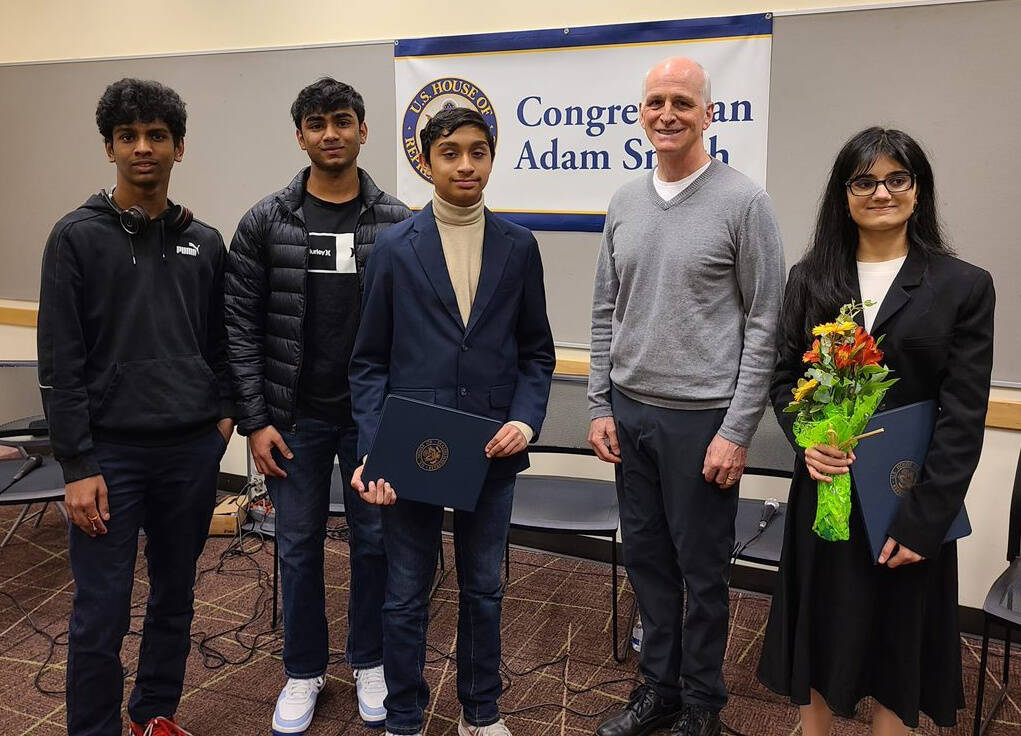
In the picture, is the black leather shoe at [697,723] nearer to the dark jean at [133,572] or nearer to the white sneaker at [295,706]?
the white sneaker at [295,706]

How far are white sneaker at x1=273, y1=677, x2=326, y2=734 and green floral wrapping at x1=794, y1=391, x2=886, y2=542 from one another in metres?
1.49

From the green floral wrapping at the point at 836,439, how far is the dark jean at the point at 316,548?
1.17 m

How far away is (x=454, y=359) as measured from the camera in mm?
2096

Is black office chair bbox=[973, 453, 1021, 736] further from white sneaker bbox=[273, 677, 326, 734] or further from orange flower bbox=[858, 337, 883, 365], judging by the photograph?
white sneaker bbox=[273, 677, 326, 734]

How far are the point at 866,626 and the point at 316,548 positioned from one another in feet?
4.64

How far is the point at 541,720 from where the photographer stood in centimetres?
253

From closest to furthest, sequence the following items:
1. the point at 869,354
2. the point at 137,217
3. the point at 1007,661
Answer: the point at 869,354 < the point at 137,217 < the point at 1007,661

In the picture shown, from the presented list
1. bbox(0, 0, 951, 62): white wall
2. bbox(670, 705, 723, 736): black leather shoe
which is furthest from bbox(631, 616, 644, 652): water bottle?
bbox(0, 0, 951, 62): white wall

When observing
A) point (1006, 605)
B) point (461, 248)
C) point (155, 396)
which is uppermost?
point (461, 248)

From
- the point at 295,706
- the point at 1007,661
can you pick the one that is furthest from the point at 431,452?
the point at 1007,661

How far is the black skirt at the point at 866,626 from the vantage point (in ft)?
6.02

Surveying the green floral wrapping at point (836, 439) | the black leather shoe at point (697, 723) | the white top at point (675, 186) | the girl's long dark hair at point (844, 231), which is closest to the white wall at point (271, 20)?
the white top at point (675, 186)

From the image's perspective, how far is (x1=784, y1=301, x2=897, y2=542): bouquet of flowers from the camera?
1698 mm

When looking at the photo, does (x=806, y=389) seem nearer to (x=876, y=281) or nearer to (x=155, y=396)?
(x=876, y=281)
